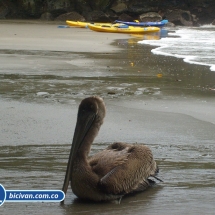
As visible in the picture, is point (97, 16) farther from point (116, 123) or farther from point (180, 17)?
point (116, 123)

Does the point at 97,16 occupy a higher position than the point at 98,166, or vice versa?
the point at 98,166

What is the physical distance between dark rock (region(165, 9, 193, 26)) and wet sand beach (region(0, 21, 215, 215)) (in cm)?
3911

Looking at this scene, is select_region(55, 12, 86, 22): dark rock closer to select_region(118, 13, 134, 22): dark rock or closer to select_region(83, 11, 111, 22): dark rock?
select_region(83, 11, 111, 22): dark rock

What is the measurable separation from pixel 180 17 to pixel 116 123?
47.8 meters

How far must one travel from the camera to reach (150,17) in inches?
2188

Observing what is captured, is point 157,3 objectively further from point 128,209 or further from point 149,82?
point 128,209

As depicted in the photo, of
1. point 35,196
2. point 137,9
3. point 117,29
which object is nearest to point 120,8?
point 137,9

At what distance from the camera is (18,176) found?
534cm

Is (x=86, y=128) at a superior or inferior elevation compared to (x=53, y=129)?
superior

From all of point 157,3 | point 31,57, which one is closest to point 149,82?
point 31,57

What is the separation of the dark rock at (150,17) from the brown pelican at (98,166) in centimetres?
5076

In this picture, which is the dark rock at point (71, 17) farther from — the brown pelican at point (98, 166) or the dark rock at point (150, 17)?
the brown pelican at point (98, 166)

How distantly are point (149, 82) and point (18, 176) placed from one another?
23.3 feet

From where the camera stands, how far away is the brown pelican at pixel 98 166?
4660 millimetres
